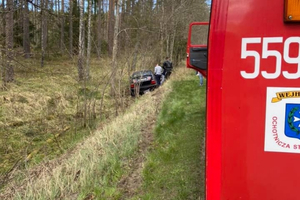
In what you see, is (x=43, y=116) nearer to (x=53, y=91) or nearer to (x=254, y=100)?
(x=53, y=91)

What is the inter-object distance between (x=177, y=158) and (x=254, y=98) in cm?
360

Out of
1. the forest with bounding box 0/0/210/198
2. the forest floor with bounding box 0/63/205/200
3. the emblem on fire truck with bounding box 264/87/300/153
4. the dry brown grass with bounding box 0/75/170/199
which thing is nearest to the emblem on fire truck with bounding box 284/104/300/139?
the emblem on fire truck with bounding box 264/87/300/153

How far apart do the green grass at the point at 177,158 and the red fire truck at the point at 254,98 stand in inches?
89.3

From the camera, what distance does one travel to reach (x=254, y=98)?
178cm

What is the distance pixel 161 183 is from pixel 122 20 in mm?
15471

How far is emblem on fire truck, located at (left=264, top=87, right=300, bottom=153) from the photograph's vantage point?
1709 mm

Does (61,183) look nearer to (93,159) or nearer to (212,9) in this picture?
(93,159)

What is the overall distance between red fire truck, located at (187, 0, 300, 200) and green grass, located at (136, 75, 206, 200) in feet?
7.44

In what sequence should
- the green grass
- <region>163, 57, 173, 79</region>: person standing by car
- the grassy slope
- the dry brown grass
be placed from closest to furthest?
the green grass, the dry brown grass, the grassy slope, <region>163, 57, 173, 79</region>: person standing by car

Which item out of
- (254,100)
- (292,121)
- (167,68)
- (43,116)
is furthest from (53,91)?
(292,121)

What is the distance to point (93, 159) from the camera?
5.29 m

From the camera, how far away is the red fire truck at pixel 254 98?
1708mm

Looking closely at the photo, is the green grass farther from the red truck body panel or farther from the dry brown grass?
Result: the red truck body panel

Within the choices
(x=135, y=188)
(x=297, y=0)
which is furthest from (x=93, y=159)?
(x=297, y=0)
